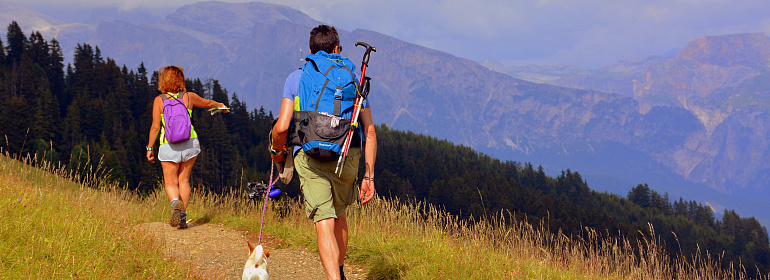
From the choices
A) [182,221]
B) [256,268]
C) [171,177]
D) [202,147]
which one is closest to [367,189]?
[256,268]

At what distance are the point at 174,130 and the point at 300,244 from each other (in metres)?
2.14

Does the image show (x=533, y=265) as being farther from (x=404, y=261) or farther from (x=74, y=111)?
(x=74, y=111)

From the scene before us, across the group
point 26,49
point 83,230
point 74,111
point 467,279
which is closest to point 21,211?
point 83,230

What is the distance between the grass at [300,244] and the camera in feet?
13.5

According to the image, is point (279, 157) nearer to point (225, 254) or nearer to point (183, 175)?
point (225, 254)

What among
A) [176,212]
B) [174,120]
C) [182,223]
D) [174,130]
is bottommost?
[182,223]

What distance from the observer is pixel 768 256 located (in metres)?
134

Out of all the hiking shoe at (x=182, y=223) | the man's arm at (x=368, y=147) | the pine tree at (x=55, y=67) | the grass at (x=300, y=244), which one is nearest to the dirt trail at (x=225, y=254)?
the hiking shoe at (x=182, y=223)

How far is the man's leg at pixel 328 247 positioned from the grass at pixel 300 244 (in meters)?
1.41

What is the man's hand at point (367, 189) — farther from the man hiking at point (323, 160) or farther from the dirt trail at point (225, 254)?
the dirt trail at point (225, 254)

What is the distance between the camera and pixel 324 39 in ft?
12.5

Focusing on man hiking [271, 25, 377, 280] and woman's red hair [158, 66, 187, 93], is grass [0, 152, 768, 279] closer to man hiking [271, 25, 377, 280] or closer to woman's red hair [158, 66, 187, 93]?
man hiking [271, 25, 377, 280]

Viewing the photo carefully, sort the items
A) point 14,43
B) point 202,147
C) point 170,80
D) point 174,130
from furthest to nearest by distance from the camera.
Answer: point 14,43
point 202,147
point 170,80
point 174,130

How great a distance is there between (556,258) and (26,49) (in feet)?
376
